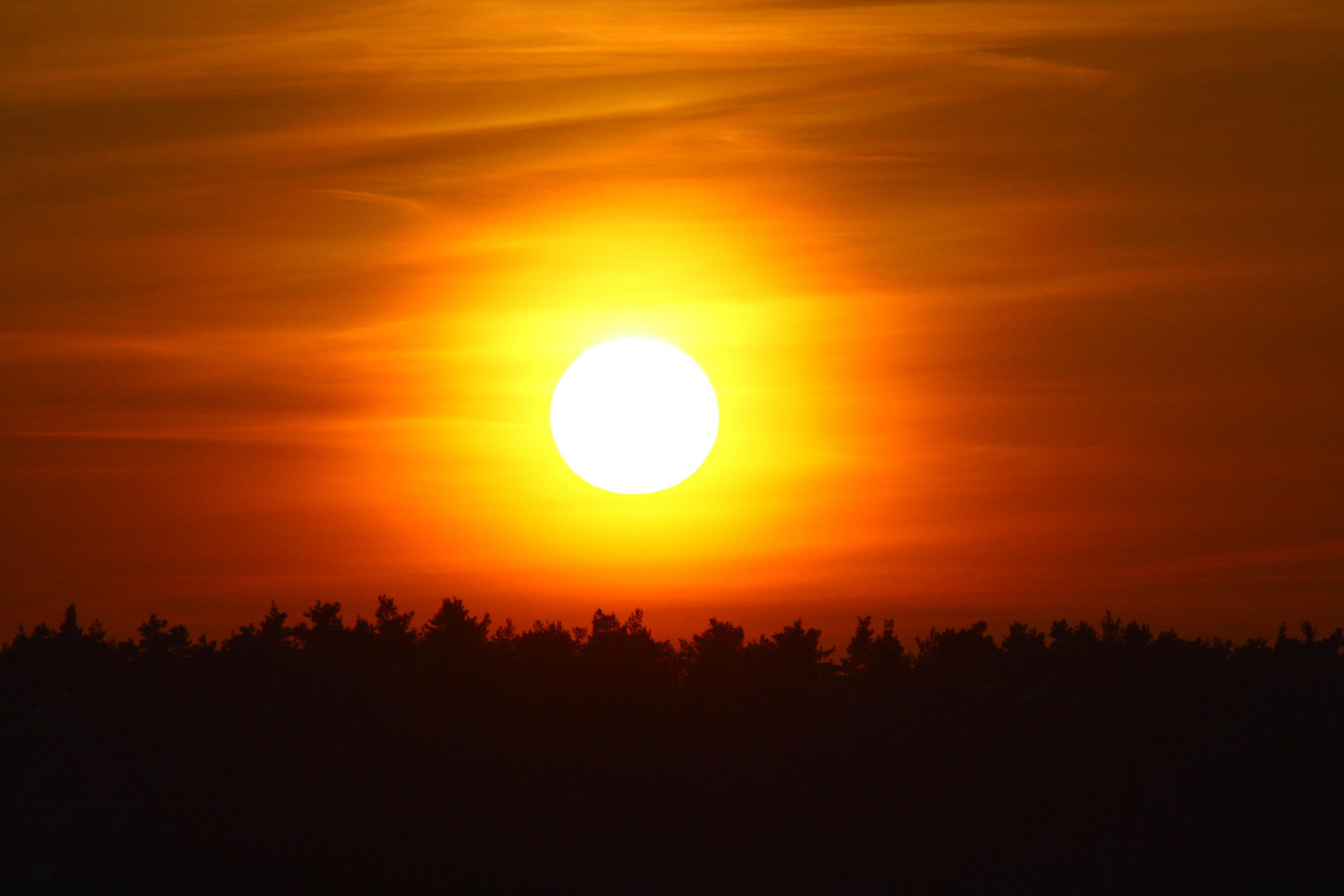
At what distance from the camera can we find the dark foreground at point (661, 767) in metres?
45.5

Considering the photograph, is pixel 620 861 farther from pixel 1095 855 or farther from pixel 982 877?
pixel 1095 855

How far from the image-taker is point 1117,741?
170ft

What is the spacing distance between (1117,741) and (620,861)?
16928 mm

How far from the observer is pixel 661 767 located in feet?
166

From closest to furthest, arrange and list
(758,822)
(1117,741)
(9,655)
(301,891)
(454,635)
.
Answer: (301,891)
(758,822)
(1117,741)
(9,655)
(454,635)

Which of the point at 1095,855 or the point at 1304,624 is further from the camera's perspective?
the point at 1304,624

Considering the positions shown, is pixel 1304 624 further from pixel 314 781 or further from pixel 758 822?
pixel 314 781

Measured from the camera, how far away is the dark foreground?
45.5 m

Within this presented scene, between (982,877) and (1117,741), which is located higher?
(1117,741)

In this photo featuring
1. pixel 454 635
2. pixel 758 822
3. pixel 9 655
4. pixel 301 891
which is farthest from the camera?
pixel 454 635

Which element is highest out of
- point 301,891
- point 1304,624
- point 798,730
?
point 1304,624

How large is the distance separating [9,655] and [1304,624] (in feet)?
155

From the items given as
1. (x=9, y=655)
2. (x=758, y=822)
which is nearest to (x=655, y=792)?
(x=758, y=822)

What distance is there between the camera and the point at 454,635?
63.9 metres
